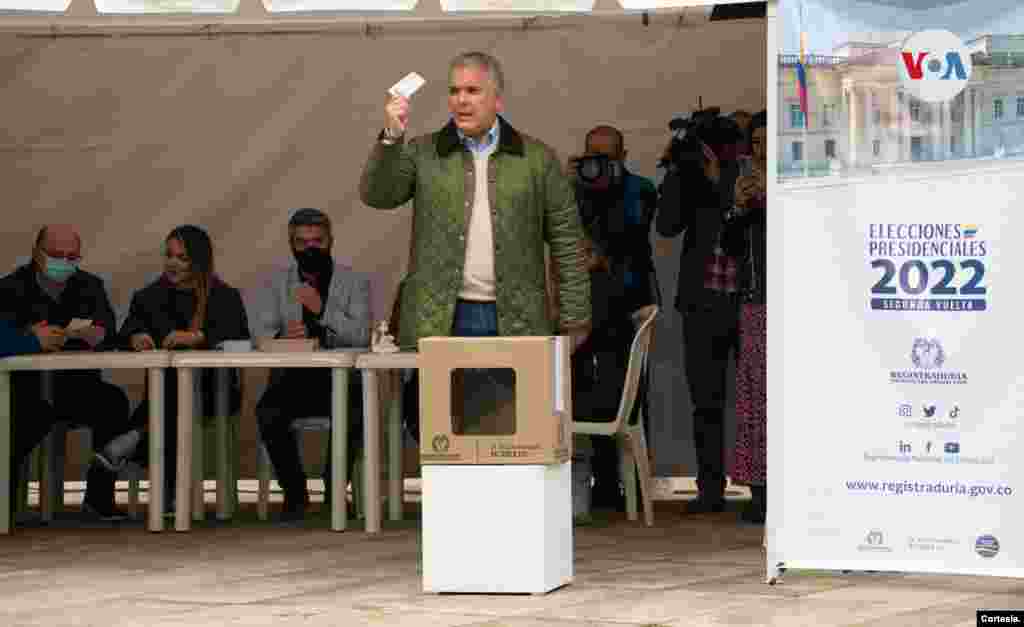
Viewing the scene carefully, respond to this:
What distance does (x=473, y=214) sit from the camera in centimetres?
666

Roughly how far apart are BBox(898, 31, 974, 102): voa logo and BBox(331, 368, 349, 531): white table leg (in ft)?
9.40

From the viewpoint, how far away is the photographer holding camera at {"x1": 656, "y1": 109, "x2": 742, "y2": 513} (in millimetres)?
8617

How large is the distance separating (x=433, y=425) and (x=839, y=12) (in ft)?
5.62

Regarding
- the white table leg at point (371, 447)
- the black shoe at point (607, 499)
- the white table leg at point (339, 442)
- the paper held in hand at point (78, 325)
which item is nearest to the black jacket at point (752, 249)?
the black shoe at point (607, 499)

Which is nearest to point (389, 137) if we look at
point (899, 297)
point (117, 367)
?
point (899, 297)

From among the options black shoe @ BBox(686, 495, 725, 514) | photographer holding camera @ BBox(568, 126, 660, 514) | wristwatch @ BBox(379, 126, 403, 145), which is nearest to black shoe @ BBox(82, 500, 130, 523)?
photographer holding camera @ BBox(568, 126, 660, 514)

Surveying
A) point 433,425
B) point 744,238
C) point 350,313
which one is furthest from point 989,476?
point 350,313

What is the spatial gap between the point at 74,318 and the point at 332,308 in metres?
1.13

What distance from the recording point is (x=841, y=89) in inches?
242

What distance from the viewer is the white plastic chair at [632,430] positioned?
8.28m

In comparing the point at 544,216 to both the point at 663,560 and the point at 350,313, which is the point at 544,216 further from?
the point at 350,313

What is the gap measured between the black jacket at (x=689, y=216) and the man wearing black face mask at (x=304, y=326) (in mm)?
1363

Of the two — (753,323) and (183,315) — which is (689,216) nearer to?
(753,323)

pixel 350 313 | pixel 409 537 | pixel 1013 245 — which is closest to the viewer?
pixel 1013 245
